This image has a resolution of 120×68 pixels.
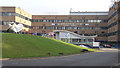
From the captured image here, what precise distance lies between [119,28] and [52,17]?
39266 millimetres

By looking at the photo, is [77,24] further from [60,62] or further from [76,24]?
[60,62]

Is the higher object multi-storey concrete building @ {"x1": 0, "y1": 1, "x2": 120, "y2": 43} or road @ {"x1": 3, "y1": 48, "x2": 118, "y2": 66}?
multi-storey concrete building @ {"x1": 0, "y1": 1, "x2": 120, "y2": 43}

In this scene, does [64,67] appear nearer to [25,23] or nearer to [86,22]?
[25,23]

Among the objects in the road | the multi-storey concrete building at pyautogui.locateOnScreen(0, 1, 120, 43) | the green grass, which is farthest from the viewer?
the multi-storey concrete building at pyautogui.locateOnScreen(0, 1, 120, 43)

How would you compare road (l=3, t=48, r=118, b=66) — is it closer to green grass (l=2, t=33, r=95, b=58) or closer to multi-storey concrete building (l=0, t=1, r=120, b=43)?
green grass (l=2, t=33, r=95, b=58)

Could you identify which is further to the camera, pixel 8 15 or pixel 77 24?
pixel 77 24

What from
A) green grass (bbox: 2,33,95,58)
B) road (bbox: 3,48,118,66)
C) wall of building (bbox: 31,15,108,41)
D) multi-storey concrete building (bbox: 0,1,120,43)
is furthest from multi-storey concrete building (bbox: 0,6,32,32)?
road (bbox: 3,48,118,66)

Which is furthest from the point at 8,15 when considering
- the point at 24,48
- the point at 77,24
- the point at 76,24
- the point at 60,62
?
the point at 60,62

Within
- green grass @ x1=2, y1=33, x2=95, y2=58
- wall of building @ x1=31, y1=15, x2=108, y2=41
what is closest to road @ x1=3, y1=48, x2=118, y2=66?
green grass @ x1=2, y1=33, x2=95, y2=58

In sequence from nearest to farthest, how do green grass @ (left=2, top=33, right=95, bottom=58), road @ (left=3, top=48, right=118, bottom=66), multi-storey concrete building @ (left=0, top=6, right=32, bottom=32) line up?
road @ (left=3, top=48, right=118, bottom=66) → green grass @ (left=2, top=33, right=95, bottom=58) → multi-storey concrete building @ (left=0, top=6, right=32, bottom=32)

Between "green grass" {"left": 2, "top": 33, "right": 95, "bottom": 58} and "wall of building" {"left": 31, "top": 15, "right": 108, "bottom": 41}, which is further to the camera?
"wall of building" {"left": 31, "top": 15, "right": 108, "bottom": 41}

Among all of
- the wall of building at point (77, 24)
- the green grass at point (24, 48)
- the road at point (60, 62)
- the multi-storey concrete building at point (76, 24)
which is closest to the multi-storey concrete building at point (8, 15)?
the multi-storey concrete building at point (76, 24)

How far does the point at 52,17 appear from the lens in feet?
310

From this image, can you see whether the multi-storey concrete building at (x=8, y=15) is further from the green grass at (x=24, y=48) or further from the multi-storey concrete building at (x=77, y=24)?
the green grass at (x=24, y=48)
